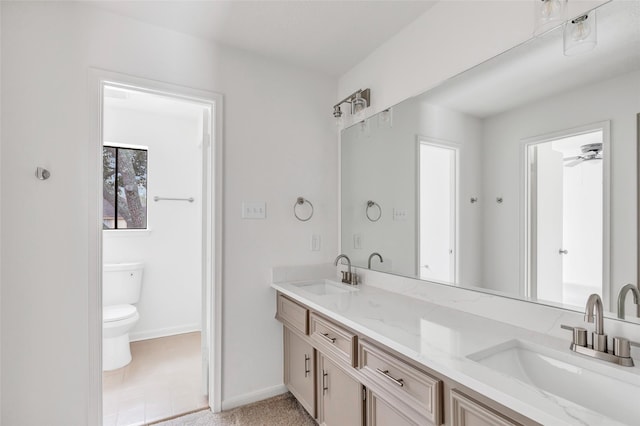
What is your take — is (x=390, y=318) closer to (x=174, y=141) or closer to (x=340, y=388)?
(x=340, y=388)

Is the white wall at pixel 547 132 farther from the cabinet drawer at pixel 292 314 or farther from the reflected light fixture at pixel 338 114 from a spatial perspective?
the reflected light fixture at pixel 338 114

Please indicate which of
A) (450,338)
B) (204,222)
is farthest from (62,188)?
(450,338)

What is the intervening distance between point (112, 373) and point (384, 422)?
7.72ft

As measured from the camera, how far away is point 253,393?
2.17 metres

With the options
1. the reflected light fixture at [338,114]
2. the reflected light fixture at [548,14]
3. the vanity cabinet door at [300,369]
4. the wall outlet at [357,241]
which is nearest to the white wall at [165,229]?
the reflected light fixture at [338,114]

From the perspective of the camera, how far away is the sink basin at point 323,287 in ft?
7.25

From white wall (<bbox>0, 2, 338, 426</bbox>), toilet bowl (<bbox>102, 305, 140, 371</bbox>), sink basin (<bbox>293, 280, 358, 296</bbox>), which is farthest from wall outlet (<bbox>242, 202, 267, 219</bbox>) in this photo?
toilet bowl (<bbox>102, 305, 140, 371</bbox>)

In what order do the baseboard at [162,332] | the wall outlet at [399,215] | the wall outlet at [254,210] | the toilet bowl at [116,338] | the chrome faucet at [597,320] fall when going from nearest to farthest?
the chrome faucet at [597,320] < the wall outlet at [399,215] < the wall outlet at [254,210] < the toilet bowl at [116,338] < the baseboard at [162,332]

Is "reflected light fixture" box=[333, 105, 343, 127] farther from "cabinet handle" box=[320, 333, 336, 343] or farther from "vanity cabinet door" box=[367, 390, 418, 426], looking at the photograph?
"vanity cabinet door" box=[367, 390, 418, 426]

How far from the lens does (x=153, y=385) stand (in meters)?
2.38

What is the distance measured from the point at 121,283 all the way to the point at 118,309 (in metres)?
0.30

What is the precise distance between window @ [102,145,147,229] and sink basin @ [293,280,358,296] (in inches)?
82.9

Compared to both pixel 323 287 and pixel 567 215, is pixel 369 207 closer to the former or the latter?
pixel 323 287

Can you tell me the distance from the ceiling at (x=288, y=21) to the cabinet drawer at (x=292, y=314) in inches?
67.0
